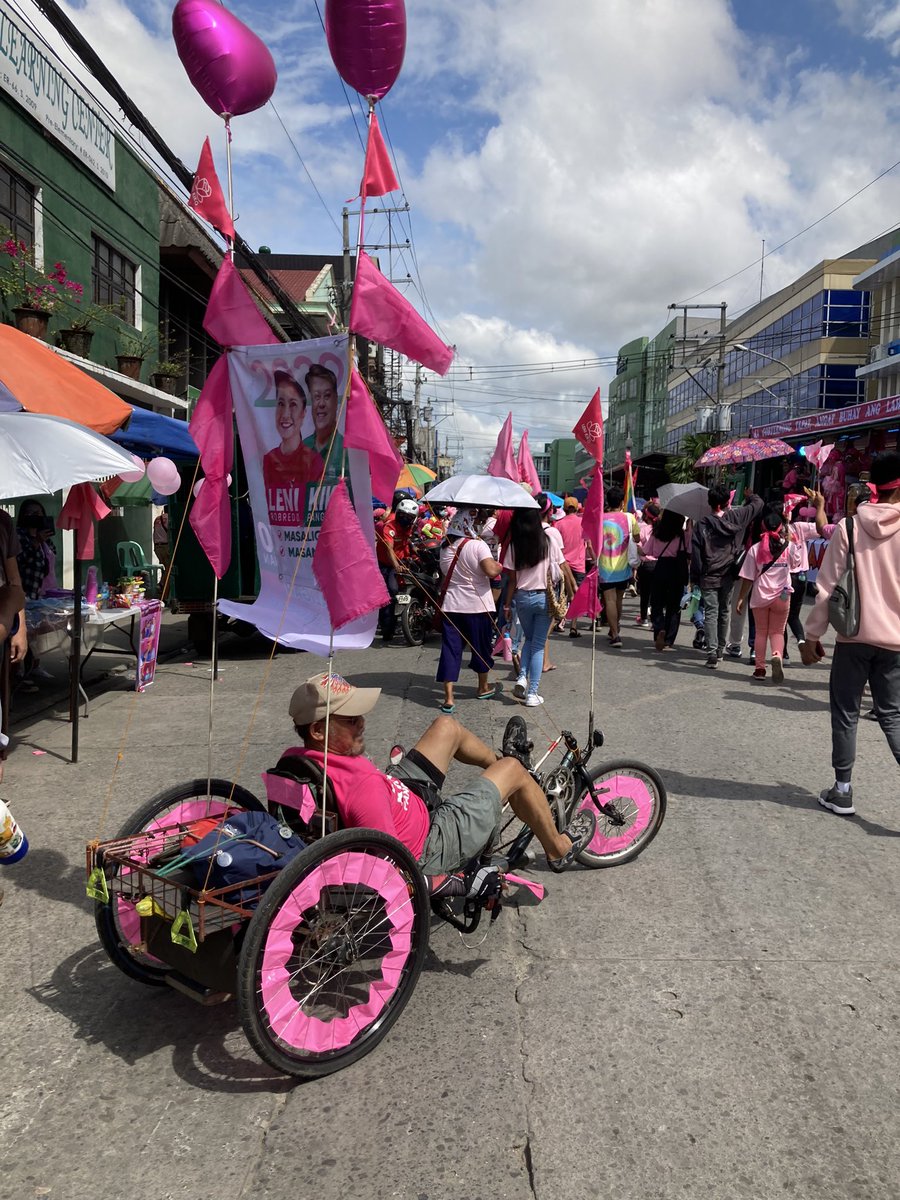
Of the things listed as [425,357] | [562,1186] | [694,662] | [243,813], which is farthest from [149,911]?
[694,662]

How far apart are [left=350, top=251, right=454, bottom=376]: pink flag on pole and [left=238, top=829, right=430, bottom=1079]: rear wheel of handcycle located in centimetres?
160

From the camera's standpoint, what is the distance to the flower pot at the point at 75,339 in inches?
471

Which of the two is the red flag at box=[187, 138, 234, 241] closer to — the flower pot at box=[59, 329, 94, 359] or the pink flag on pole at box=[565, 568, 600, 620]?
the pink flag on pole at box=[565, 568, 600, 620]

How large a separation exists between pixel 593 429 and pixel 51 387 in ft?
11.1

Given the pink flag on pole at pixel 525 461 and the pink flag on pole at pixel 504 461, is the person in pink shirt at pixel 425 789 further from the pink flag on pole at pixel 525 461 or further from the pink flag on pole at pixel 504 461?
the pink flag on pole at pixel 525 461

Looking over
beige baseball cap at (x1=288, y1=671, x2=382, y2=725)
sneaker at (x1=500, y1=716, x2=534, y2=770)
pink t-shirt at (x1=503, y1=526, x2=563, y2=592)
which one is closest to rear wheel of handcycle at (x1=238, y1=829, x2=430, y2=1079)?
beige baseball cap at (x1=288, y1=671, x2=382, y2=725)

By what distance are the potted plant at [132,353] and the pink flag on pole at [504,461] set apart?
839 centimetres

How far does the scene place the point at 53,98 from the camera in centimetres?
1195

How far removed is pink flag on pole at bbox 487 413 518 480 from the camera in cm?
831

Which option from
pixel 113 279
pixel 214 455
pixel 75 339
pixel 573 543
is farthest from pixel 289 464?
pixel 113 279

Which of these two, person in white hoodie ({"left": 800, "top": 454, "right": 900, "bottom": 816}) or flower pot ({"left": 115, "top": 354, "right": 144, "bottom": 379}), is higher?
flower pot ({"left": 115, "top": 354, "right": 144, "bottom": 379})

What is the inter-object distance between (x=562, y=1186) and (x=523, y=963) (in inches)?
45.9

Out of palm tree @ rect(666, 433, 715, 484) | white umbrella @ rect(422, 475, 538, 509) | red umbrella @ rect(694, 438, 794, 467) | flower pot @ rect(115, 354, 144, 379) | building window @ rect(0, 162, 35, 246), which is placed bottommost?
white umbrella @ rect(422, 475, 538, 509)

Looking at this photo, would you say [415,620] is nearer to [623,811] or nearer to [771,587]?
[771,587]
